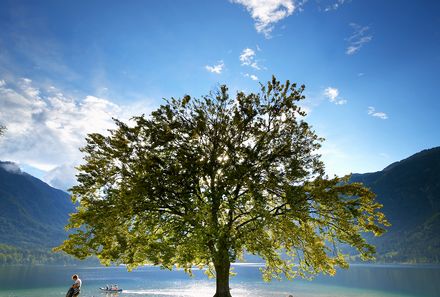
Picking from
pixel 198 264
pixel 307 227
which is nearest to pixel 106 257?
pixel 198 264

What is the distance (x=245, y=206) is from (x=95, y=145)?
35.9 feet

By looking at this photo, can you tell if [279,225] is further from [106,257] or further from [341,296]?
[341,296]

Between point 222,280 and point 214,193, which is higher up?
point 214,193

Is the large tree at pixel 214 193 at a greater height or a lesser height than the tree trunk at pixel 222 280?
greater

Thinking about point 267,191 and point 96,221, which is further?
point 267,191

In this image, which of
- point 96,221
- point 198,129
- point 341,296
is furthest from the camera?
point 341,296

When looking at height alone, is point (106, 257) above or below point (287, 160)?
below

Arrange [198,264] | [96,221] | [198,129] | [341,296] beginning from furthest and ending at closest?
[341,296]
[198,264]
[198,129]
[96,221]

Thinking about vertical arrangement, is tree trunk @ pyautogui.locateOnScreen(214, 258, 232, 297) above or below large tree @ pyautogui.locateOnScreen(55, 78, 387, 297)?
below

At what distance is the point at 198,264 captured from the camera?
2697 centimetres

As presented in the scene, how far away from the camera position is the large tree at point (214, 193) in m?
21.5

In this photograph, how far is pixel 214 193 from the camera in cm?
2220

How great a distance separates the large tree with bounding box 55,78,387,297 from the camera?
21469mm

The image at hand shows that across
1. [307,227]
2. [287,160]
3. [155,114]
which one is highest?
[155,114]
